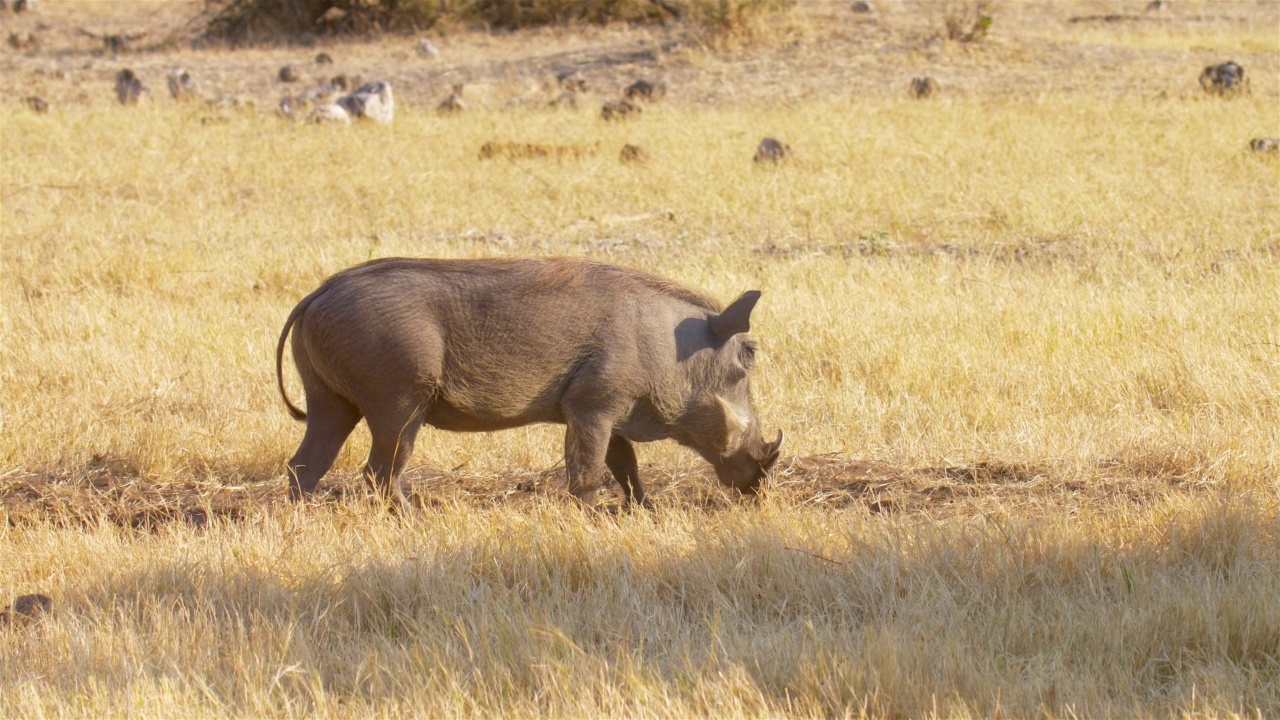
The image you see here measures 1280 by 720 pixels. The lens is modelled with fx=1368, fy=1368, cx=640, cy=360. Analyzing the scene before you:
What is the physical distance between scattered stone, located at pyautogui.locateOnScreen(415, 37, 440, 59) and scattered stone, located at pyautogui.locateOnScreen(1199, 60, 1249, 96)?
36.2ft

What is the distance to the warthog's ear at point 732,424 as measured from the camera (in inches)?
213

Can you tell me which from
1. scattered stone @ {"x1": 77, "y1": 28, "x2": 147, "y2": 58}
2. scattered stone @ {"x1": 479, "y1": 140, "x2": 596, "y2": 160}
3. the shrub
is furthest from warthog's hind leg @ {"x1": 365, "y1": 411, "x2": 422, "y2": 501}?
scattered stone @ {"x1": 77, "y1": 28, "x2": 147, "y2": 58}

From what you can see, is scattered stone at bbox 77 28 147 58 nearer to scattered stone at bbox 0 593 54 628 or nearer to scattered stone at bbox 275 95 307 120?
scattered stone at bbox 275 95 307 120

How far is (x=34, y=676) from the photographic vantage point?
3.44 m

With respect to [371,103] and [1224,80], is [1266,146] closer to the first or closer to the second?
[1224,80]

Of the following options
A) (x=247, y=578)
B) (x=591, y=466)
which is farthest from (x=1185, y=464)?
(x=247, y=578)

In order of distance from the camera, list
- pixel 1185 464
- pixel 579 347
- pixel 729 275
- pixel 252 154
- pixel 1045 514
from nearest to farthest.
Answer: pixel 1045 514, pixel 579 347, pixel 1185 464, pixel 729 275, pixel 252 154

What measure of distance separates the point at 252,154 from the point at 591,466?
913 cm

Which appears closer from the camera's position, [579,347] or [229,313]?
[579,347]

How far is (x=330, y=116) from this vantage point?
15117mm

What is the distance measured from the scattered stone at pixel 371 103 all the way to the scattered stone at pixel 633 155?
3.69 metres

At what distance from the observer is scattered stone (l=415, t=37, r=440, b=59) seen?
69.8 ft

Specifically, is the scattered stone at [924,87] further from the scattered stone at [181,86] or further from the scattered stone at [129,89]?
the scattered stone at [129,89]

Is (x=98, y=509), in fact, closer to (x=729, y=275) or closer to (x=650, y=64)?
(x=729, y=275)
